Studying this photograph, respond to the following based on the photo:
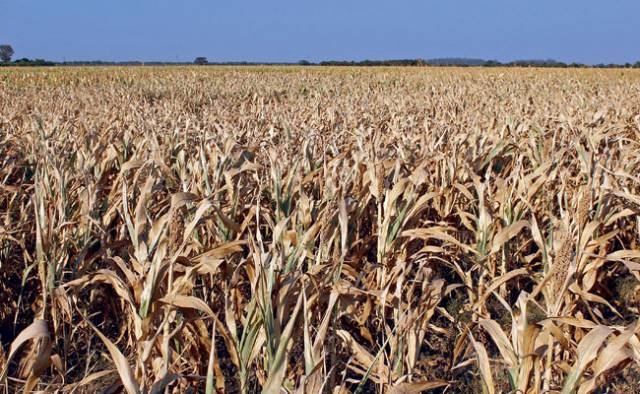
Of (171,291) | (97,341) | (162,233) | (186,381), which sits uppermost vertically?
(162,233)

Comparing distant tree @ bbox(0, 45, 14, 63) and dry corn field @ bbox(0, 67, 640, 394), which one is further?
distant tree @ bbox(0, 45, 14, 63)

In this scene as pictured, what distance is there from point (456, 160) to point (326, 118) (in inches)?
135

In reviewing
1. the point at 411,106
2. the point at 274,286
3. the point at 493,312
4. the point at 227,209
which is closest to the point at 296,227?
the point at 227,209

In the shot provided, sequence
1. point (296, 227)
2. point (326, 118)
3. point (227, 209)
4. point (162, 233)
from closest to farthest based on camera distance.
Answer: point (162, 233), point (296, 227), point (227, 209), point (326, 118)

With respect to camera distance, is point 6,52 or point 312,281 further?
point 6,52

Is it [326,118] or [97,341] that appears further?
[326,118]

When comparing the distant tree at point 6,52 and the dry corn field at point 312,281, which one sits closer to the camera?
the dry corn field at point 312,281

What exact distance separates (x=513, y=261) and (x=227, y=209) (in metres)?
1.79

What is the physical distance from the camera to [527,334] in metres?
1.78

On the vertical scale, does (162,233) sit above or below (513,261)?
above

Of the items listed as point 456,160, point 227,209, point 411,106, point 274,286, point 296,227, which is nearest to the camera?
point 274,286

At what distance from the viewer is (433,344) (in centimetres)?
291

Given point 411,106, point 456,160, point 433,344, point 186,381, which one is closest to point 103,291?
point 186,381

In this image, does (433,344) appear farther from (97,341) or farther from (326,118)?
(326,118)
